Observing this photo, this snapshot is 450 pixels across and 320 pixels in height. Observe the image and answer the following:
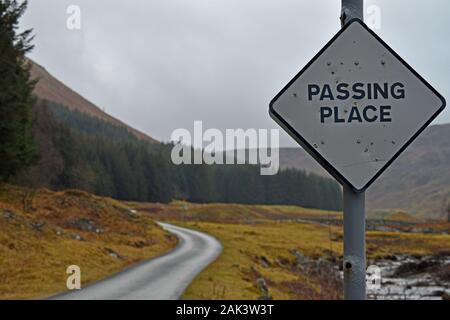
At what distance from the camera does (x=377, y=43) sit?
2.83 meters

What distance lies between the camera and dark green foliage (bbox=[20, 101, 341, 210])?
7719cm

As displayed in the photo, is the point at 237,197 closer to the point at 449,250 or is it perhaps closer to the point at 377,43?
the point at 449,250

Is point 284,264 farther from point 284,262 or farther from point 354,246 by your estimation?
point 354,246

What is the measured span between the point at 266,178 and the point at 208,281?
391 feet

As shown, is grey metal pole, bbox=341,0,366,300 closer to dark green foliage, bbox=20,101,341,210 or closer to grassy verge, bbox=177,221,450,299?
grassy verge, bbox=177,221,450,299

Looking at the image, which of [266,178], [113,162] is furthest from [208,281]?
[266,178]

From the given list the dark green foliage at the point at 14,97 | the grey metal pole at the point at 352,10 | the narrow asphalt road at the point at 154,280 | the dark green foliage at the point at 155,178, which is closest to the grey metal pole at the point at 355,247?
the grey metal pole at the point at 352,10

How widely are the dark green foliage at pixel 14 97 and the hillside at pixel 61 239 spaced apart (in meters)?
2.71

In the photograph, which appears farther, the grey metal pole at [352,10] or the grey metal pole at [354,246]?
the grey metal pole at [352,10]

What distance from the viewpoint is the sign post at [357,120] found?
9.05ft

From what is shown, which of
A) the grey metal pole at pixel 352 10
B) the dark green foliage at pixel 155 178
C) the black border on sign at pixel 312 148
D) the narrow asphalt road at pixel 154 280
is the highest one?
the dark green foliage at pixel 155 178

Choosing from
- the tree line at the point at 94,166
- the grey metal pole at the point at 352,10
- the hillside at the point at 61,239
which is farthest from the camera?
the tree line at the point at 94,166

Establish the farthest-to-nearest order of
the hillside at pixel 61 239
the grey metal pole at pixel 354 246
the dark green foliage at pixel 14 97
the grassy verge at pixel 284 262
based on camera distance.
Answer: the dark green foliage at pixel 14 97 < the hillside at pixel 61 239 < the grassy verge at pixel 284 262 < the grey metal pole at pixel 354 246

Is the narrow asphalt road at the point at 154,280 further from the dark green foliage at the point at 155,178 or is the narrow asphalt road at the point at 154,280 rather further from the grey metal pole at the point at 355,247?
the dark green foliage at the point at 155,178
